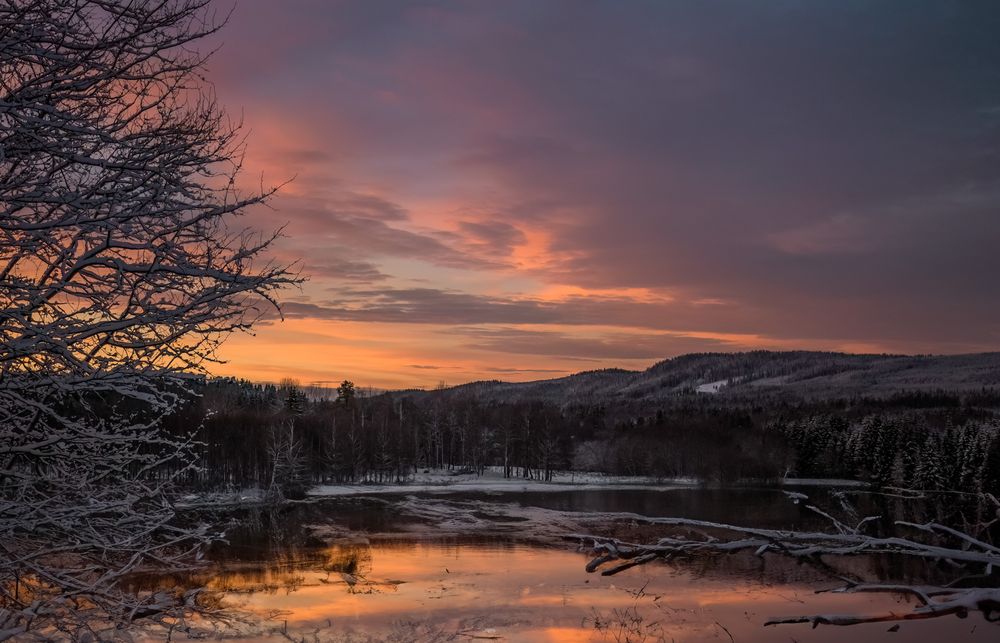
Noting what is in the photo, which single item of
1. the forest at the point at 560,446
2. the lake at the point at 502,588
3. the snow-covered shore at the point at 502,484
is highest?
the forest at the point at 560,446

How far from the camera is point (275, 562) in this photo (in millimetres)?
32125

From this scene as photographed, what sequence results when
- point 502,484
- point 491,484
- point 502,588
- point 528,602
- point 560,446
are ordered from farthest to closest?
point 560,446, point 502,484, point 491,484, point 502,588, point 528,602

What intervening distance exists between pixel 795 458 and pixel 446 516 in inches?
2362

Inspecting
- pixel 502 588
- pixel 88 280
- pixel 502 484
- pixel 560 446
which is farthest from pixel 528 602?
pixel 560 446

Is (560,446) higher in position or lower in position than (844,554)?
lower

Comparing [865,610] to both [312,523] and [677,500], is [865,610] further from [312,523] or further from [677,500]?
[677,500]

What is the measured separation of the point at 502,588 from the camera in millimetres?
27125

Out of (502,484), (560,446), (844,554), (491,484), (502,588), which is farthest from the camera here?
(560,446)

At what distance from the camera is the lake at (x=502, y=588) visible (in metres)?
21.5

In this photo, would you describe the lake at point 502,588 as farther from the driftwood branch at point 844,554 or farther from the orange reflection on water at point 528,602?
the driftwood branch at point 844,554

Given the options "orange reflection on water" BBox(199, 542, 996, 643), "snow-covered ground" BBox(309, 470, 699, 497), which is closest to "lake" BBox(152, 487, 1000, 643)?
"orange reflection on water" BBox(199, 542, 996, 643)

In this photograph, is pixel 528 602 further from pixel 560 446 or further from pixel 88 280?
pixel 560 446

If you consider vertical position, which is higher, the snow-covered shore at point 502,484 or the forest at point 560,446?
the forest at point 560,446

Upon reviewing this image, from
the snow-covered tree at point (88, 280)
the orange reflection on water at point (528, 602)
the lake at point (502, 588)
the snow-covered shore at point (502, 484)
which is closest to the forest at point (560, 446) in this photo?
the snow-covered shore at point (502, 484)
